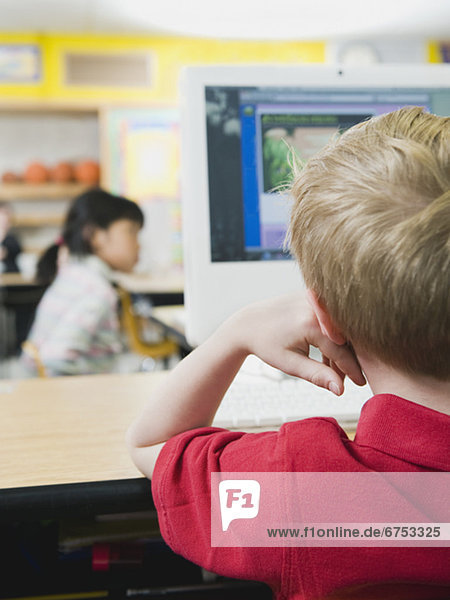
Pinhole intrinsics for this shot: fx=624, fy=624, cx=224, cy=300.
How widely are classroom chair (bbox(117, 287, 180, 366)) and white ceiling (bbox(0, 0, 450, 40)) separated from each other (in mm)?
2650

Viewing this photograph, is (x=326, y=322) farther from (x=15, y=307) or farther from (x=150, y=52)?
(x=150, y=52)

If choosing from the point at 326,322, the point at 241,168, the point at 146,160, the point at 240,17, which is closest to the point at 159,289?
the point at 146,160

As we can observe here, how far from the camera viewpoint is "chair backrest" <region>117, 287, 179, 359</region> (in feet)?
10.2

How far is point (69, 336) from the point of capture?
1.83 m

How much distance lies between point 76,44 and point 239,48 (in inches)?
55.5

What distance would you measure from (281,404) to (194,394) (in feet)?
0.59

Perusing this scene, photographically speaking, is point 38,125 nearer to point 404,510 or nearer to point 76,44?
point 76,44

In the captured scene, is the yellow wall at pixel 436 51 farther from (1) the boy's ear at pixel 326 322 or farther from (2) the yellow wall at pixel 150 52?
(1) the boy's ear at pixel 326 322

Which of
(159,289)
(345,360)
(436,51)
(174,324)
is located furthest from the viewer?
(436,51)

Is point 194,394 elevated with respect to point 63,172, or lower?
lower

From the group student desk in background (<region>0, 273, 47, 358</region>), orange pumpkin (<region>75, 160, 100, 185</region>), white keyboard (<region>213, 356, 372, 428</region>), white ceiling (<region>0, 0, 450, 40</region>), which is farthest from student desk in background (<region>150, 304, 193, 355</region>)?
orange pumpkin (<region>75, 160, 100, 185</region>)

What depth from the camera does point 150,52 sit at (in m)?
5.43

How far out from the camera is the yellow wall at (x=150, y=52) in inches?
209

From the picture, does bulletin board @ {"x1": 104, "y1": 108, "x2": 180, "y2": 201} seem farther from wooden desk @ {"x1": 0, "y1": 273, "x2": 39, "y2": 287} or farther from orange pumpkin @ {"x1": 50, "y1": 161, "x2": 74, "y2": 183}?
wooden desk @ {"x1": 0, "y1": 273, "x2": 39, "y2": 287}
